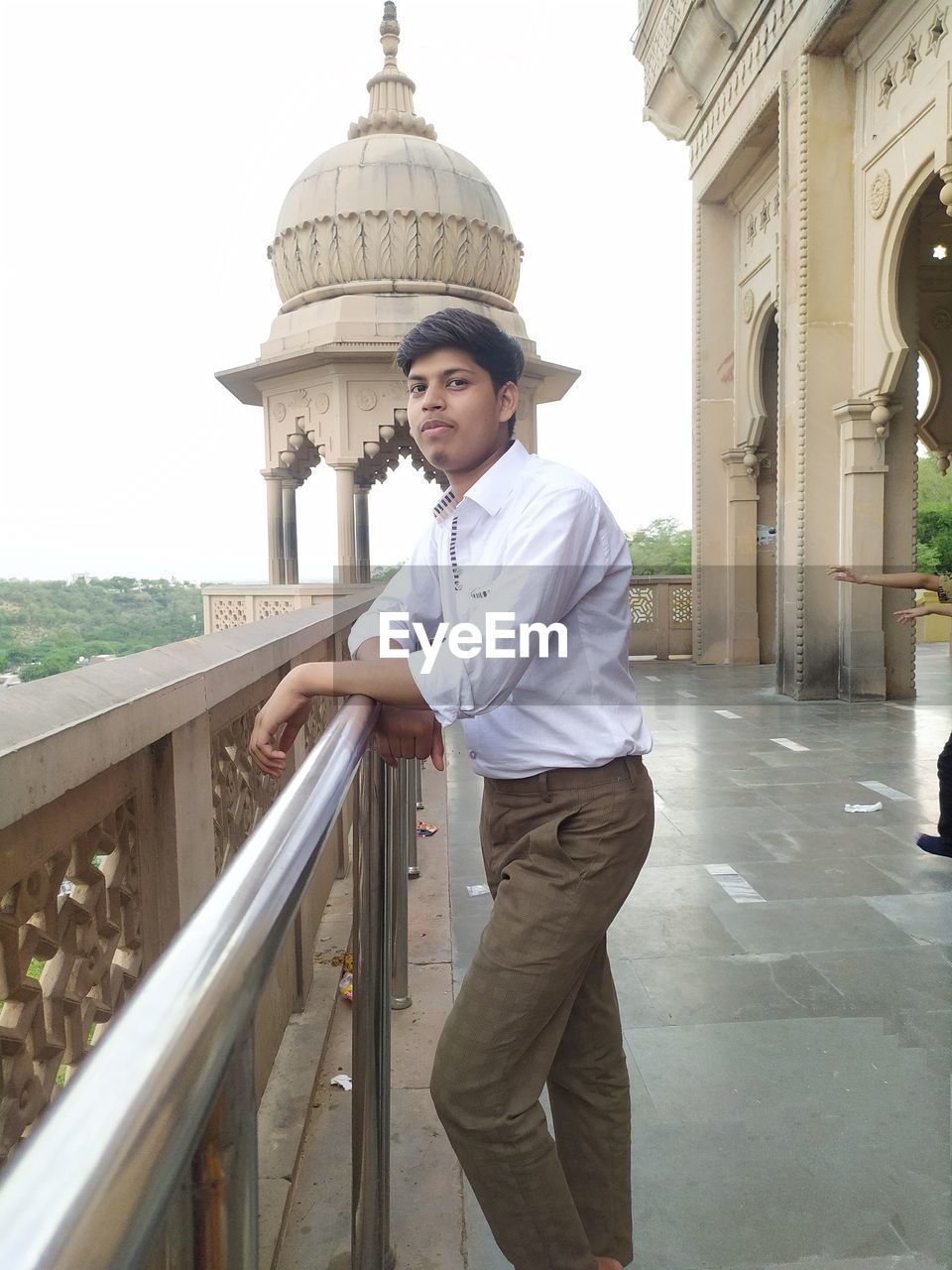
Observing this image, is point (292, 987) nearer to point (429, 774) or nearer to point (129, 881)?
point (129, 881)

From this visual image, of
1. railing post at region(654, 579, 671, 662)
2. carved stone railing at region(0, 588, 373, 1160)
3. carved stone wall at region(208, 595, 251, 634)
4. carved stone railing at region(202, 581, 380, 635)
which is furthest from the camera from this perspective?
railing post at region(654, 579, 671, 662)

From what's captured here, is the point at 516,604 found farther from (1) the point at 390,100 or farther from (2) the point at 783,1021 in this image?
(1) the point at 390,100

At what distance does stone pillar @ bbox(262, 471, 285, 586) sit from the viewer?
493 inches

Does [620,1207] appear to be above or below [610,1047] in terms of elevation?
below

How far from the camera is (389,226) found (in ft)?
37.5

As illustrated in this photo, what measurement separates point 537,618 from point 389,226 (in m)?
11.3

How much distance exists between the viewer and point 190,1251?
0.57m

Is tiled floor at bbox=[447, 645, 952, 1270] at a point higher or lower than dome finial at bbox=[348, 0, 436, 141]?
lower

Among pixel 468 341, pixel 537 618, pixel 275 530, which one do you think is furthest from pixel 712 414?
pixel 537 618

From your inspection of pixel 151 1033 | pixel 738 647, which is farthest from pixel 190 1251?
pixel 738 647

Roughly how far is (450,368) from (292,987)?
1837 mm

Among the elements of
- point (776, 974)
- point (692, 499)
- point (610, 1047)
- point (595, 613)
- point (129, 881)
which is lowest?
point (776, 974)

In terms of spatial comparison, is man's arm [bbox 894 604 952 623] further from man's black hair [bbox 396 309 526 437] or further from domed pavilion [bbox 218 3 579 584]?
domed pavilion [bbox 218 3 579 584]

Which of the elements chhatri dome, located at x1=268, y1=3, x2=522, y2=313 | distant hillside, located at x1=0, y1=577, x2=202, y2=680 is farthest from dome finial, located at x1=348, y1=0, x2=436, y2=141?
distant hillside, located at x1=0, y1=577, x2=202, y2=680
